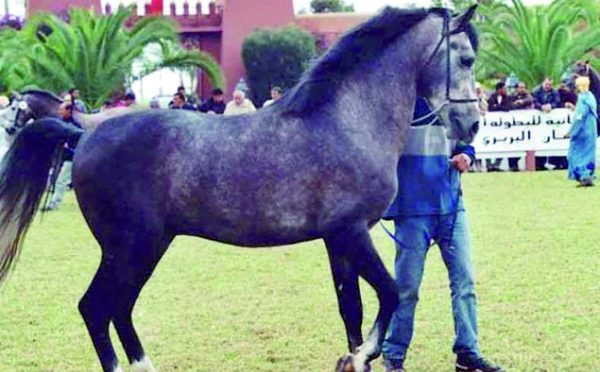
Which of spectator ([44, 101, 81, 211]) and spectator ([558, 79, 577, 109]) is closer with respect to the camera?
spectator ([44, 101, 81, 211])

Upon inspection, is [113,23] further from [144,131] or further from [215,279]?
[144,131]

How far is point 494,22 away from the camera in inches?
1198

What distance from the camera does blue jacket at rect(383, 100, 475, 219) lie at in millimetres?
7094

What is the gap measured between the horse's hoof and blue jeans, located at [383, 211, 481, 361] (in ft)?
2.50

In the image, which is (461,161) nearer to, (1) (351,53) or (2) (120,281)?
(1) (351,53)

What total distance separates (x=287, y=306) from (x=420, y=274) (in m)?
2.51

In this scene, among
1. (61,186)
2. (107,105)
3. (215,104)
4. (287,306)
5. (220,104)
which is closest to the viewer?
(287,306)

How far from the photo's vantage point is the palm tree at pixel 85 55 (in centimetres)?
2719

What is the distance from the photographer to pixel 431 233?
7.21m

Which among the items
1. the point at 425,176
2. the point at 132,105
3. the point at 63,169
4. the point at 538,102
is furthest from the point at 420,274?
the point at 538,102

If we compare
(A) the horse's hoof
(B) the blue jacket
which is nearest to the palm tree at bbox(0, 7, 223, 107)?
(B) the blue jacket

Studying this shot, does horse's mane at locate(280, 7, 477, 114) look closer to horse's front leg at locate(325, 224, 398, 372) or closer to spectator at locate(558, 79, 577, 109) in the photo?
horse's front leg at locate(325, 224, 398, 372)

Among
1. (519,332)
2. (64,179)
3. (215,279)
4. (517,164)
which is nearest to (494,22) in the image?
(517,164)

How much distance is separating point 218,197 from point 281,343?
6.60ft
